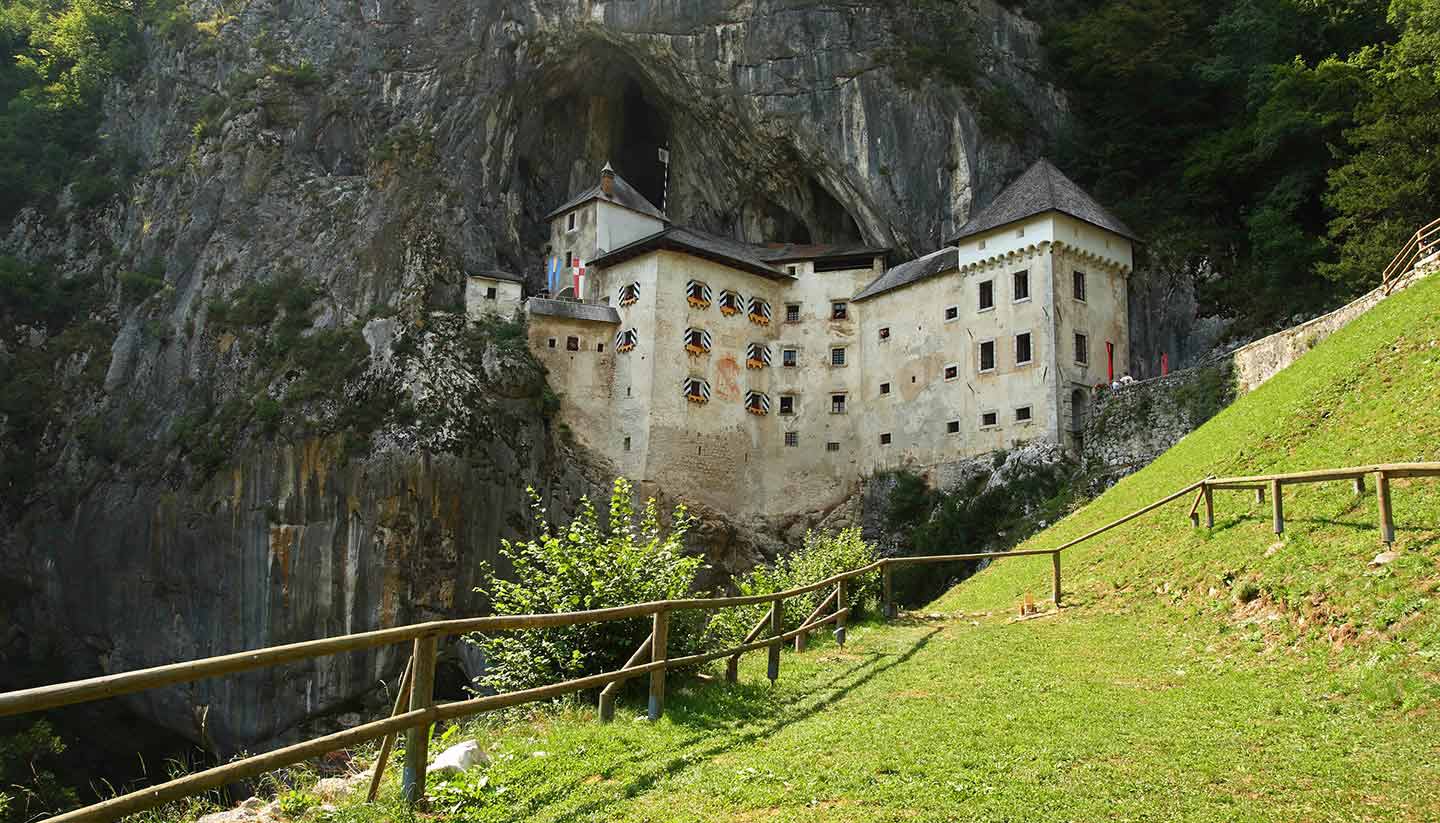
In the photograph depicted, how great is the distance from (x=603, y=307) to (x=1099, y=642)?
37.5 metres

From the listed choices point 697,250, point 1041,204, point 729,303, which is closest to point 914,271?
point 1041,204

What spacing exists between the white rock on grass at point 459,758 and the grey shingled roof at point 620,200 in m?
45.1

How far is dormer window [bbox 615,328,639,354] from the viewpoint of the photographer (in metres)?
49.3

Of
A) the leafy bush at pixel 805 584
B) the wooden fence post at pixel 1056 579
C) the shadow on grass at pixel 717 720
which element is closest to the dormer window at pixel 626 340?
the leafy bush at pixel 805 584

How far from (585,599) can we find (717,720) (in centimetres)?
229

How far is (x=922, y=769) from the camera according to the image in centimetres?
901

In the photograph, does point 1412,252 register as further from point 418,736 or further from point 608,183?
point 418,736

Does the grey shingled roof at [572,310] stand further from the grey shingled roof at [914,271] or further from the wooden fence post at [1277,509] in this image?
the wooden fence post at [1277,509]

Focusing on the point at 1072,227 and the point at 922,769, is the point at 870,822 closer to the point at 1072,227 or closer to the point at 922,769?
the point at 922,769

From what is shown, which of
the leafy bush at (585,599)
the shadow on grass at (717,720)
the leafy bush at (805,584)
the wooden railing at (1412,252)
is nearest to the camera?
the shadow on grass at (717,720)

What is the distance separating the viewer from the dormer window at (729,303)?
50.2 m

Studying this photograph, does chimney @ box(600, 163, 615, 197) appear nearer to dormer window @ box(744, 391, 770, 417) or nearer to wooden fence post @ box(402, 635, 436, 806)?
dormer window @ box(744, 391, 770, 417)

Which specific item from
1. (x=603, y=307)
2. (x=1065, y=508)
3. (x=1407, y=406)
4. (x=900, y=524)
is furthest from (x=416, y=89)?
(x=1407, y=406)

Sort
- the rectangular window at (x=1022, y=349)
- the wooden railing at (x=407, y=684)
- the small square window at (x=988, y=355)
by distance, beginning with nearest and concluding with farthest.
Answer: the wooden railing at (x=407, y=684), the rectangular window at (x=1022, y=349), the small square window at (x=988, y=355)
